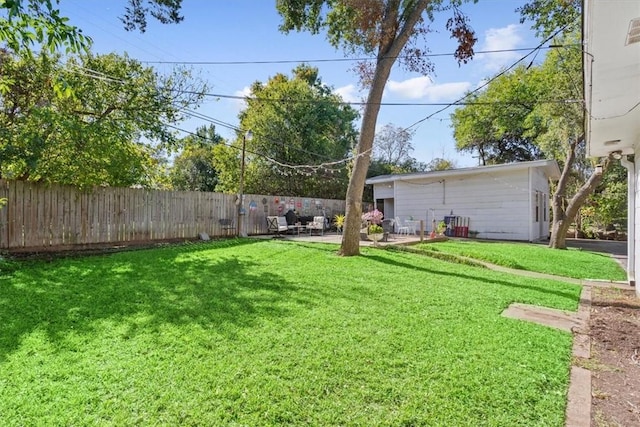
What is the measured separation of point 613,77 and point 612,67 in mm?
293

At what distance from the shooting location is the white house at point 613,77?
2.50 meters

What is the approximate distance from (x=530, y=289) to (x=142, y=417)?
5939 millimetres

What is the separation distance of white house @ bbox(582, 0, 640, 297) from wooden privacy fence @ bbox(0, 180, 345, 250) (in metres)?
10.1

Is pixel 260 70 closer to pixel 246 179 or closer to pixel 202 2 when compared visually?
pixel 202 2

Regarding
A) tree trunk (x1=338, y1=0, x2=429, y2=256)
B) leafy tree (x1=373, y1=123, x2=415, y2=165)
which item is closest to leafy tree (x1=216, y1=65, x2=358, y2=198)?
leafy tree (x1=373, y1=123, x2=415, y2=165)

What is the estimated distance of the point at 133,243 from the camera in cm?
1011

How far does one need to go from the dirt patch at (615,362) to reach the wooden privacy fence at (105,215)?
1030 cm

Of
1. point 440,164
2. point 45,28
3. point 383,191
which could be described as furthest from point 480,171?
point 440,164

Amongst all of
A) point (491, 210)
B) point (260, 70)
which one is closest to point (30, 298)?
point (260, 70)

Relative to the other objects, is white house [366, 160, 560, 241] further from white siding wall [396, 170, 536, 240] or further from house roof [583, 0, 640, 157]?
house roof [583, 0, 640, 157]

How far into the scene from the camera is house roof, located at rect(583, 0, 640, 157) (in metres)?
2.48

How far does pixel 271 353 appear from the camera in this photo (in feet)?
9.68

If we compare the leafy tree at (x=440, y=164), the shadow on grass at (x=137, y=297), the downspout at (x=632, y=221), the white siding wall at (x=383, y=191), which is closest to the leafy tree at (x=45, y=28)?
the shadow on grass at (x=137, y=297)

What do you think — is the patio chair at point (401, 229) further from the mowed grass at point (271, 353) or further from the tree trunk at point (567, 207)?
the mowed grass at point (271, 353)
